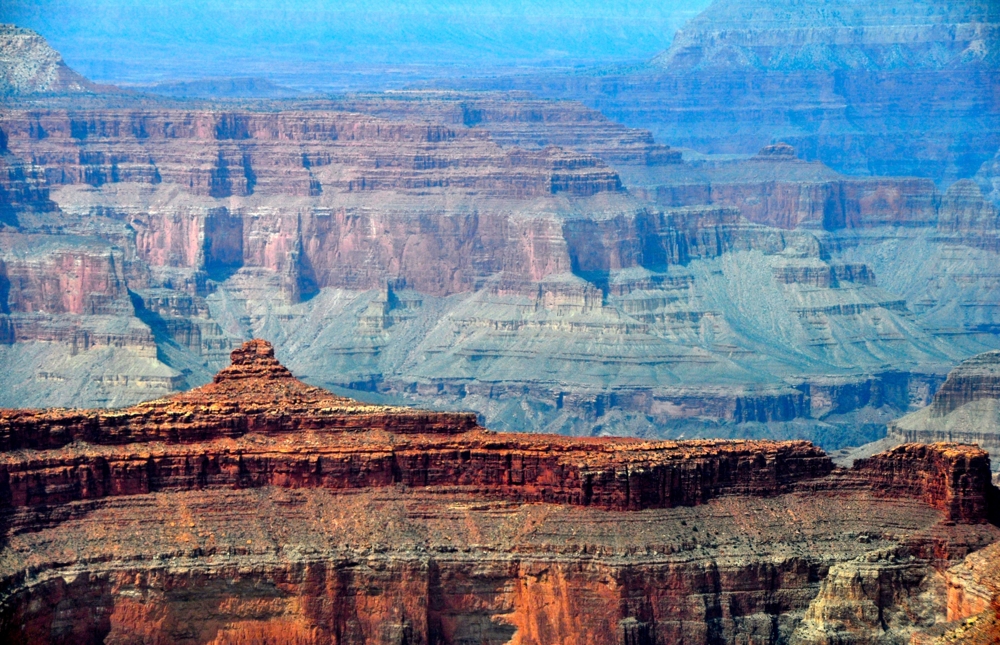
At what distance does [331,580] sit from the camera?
264 ft

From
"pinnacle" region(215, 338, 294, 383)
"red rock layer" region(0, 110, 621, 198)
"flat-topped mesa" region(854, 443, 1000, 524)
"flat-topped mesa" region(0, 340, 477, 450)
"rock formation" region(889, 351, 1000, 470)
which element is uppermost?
"red rock layer" region(0, 110, 621, 198)

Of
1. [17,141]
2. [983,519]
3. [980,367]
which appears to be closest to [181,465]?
[983,519]

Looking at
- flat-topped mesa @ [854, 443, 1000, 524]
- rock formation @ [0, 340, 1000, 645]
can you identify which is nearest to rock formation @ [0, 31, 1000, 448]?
flat-topped mesa @ [854, 443, 1000, 524]

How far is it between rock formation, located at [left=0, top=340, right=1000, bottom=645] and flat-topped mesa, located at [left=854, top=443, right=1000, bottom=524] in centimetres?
7

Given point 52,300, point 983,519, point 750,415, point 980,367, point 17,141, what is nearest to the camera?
point 983,519

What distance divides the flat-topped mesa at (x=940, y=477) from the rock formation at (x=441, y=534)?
0.07 metres

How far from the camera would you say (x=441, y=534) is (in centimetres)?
8219

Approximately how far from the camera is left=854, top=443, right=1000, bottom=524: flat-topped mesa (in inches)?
3354

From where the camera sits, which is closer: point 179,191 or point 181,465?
point 181,465

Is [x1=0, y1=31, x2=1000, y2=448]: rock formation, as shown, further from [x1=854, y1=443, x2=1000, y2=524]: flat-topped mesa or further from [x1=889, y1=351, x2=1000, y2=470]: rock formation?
[x1=854, y1=443, x2=1000, y2=524]: flat-topped mesa

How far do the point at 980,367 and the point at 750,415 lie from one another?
125ft

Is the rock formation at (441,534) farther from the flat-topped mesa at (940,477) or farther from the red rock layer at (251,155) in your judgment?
the red rock layer at (251,155)

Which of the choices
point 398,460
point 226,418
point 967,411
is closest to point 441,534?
point 398,460

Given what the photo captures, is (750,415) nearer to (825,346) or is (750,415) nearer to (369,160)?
(825,346)
